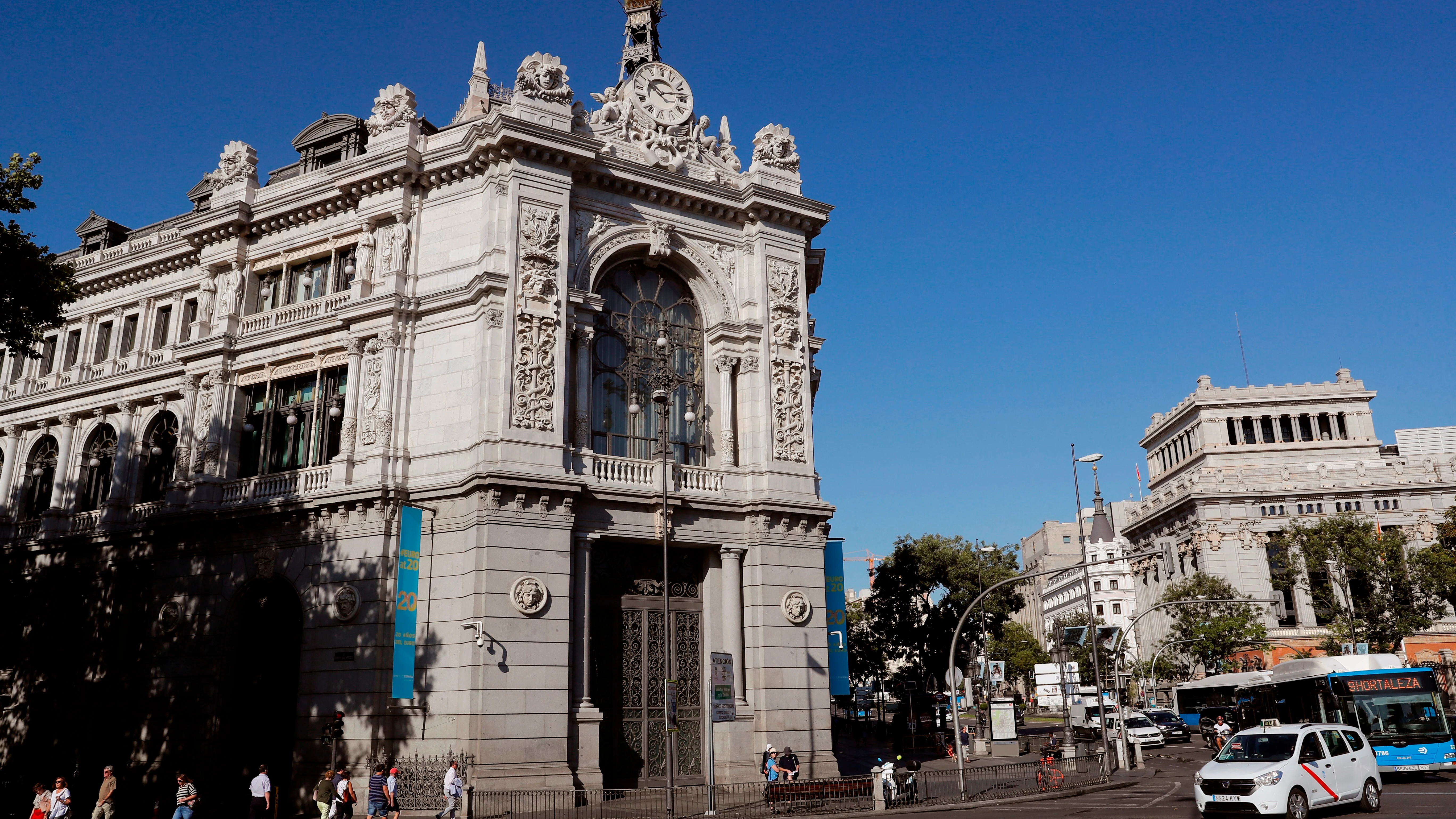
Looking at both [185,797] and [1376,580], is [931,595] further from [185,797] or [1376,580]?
[185,797]

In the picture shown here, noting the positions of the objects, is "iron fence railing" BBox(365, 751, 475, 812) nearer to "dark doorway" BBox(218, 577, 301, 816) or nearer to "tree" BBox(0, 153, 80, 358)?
"dark doorway" BBox(218, 577, 301, 816)

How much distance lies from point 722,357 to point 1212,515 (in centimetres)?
6499

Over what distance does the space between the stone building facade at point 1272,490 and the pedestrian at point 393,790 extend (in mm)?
57189

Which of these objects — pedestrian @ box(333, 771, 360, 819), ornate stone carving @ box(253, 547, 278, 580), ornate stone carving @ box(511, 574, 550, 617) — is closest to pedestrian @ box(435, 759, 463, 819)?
pedestrian @ box(333, 771, 360, 819)

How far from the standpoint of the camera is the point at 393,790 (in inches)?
927

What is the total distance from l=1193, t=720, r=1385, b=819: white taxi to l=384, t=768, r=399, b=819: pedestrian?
693 inches

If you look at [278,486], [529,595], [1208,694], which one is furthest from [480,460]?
[1208,694]

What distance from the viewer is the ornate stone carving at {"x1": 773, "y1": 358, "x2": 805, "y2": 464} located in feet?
105

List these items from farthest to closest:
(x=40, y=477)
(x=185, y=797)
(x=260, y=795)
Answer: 1. (x=40, y=477)
2. (x=260, y=795)
3. (x=185, y=797)

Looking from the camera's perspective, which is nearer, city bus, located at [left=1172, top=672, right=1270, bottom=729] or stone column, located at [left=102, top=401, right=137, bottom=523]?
stone column, located at [left=102, top=401, right=137, bottom=523]

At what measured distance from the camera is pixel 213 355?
111 ft

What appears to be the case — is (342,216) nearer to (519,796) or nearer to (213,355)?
(213,355)

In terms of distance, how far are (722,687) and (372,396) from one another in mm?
14463

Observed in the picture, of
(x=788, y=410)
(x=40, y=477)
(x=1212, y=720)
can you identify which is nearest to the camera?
(x=788, y=410)
